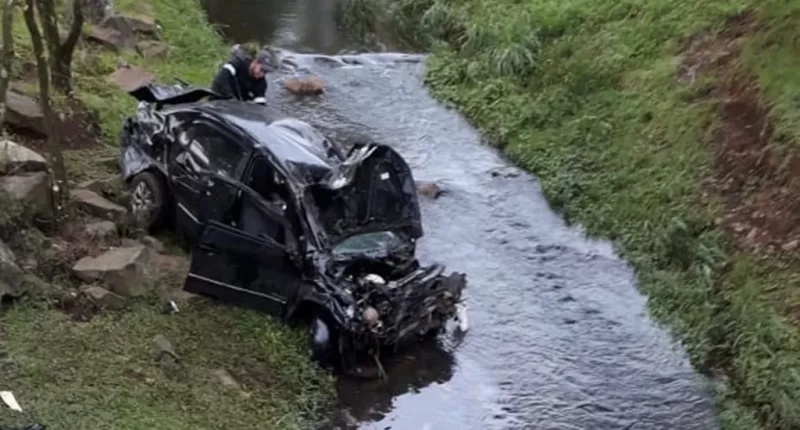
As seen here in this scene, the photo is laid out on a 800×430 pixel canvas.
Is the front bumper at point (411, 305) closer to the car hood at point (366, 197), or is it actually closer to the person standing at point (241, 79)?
the car hood at point (366, 197)

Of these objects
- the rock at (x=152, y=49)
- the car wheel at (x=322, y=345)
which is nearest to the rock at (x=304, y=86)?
the rock at (x=152, y=49)

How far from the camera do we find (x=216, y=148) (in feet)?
40.0

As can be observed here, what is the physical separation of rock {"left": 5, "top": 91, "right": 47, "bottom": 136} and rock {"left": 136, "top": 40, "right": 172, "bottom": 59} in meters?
5.22

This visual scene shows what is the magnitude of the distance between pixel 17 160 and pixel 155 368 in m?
3.56

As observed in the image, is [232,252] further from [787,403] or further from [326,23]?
[326,23]

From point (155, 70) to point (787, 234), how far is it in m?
10.6

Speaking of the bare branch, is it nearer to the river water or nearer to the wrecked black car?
the wrecked black car

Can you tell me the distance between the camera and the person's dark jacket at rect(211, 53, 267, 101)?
14703 mm

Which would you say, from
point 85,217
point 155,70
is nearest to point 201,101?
point 85,217

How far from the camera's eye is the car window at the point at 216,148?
11.9 m

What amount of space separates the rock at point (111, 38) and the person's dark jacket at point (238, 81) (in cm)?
526

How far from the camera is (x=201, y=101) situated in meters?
13.5

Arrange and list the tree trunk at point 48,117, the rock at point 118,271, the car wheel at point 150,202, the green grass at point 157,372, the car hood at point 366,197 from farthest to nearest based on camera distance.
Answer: the car wheel at point 150,202, the tree trunk at point 48,117, the car hood at point 366,197, the rock at point 118,271, the green grass at point 157,372

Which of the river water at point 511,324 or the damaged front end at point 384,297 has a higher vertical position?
the damaged front end at point 384,297
